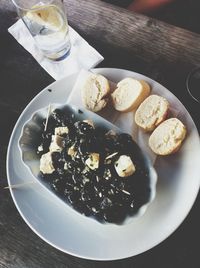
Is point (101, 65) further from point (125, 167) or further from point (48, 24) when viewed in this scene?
point (125, 167)

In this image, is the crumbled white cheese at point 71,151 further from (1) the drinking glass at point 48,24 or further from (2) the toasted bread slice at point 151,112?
(1) the drinking glass at point 48,24

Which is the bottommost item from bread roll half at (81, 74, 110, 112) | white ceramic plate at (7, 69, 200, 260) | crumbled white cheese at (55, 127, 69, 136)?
white ceramic plate at (7, 69, 200, 260)

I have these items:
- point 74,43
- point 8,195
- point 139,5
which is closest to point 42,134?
point 8,195

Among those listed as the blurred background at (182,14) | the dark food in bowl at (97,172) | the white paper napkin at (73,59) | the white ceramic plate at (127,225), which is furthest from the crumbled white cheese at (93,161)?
the blurred background at (182,14)

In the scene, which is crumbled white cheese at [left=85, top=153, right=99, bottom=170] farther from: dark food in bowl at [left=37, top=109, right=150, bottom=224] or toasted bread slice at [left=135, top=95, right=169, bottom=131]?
toasted bread slice at [left=135, top=95, right=169, bottom=131]

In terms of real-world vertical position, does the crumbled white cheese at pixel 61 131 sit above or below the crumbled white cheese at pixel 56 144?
above

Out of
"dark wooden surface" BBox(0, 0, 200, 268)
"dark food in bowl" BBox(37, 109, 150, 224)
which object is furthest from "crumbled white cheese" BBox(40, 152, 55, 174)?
"dark wooden surface" BBox(0, 0, 200, 268)
